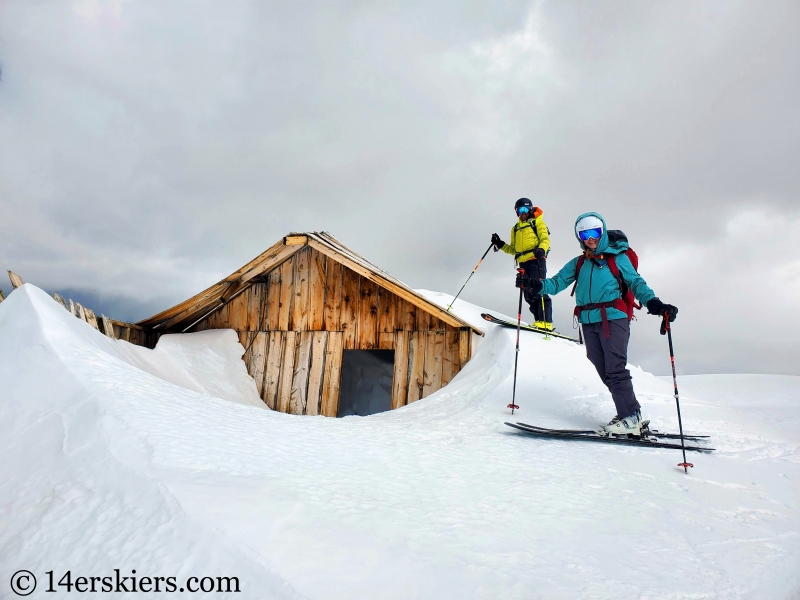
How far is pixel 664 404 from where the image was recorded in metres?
4.91

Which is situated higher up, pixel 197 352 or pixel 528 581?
pixel 197 352

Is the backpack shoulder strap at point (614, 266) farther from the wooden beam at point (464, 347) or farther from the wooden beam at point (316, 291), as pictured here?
the wooden beam at point (316, 291)

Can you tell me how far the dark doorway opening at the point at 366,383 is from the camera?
9641 millimetres

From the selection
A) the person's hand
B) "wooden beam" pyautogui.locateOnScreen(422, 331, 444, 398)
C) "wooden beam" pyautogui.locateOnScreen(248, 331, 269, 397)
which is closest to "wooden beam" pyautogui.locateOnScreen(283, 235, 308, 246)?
"wooden beam" pyautogui.locateOnScreen(248, 331, 269, 397)

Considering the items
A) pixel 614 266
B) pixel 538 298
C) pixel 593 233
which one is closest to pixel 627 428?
pixel 614 266

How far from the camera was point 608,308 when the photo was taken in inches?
162

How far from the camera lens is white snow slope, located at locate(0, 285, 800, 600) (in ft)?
5.22

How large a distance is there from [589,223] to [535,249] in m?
2.35

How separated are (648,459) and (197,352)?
7.04 meters

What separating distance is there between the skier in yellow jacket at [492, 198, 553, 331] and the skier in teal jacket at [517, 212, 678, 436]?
2229mm

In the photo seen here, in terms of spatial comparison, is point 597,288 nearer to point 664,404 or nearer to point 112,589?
point 664,404

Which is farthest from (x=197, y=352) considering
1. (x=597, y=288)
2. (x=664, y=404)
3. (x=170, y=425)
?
(x=664, y=404)

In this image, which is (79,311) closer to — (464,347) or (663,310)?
(464,347)

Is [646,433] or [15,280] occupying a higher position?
[15,280]
